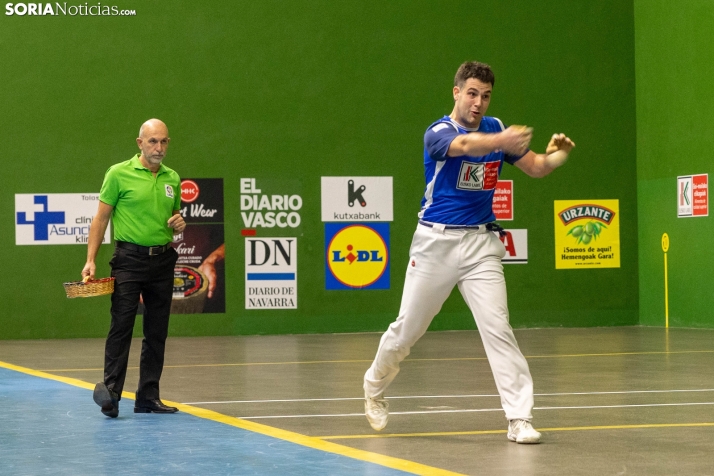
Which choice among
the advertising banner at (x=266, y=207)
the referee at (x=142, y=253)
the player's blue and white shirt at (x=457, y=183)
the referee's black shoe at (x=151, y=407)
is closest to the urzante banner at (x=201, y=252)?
the advertising banner at (x=266, y=207)

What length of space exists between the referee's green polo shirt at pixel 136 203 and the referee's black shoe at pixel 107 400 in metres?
0.95

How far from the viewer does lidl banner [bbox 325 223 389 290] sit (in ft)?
51.8

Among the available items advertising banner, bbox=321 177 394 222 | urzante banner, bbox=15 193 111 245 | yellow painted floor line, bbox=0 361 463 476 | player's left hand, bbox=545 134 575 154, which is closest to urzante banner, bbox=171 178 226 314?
urzante banner, bbox=15 193 111 245

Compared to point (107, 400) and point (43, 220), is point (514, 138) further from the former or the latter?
point (43, 220)

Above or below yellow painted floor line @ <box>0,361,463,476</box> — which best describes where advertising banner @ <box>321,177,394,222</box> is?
above

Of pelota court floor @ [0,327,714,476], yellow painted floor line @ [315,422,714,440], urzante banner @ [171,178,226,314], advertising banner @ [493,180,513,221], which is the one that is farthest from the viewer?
advertising banner @ [493,180,513,221]

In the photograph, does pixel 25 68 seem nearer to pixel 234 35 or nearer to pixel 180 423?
pixel 234 35

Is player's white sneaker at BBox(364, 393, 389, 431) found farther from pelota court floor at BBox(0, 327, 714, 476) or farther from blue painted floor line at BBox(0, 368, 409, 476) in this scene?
blue painted floor line at BBox(0, 368, 409, 476)

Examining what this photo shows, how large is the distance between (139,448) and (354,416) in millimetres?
1756

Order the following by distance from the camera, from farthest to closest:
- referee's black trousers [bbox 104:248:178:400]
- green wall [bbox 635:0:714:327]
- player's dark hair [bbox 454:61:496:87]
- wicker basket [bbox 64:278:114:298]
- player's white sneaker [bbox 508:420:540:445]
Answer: green wall [bbox 635:0:714:327] < referee's black trousers [bbox 104:248:178:400] < wicker basket [bbox 64:278:114:298] < player's dark hair [bbox 454:61:496:87] < player's white sneaker [bbox 508:420:540:445]

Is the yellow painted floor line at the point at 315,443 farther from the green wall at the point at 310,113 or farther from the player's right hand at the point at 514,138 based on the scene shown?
the green wall at the point at 310,113

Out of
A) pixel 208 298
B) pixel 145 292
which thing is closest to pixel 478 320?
pixel 145 292

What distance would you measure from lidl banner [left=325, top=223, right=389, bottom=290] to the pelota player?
8.75 meters

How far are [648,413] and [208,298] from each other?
8487mm
